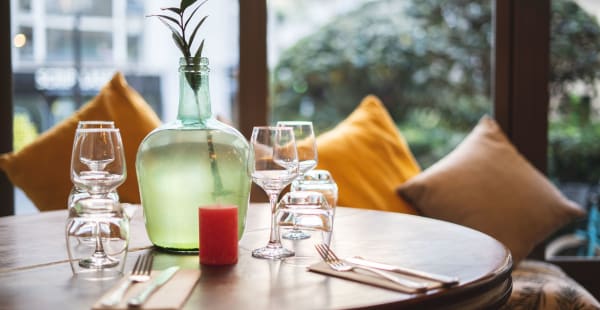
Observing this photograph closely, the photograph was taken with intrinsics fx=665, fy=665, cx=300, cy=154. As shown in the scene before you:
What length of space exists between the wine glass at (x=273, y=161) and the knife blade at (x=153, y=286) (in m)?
0.22

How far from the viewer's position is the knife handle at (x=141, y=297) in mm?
869

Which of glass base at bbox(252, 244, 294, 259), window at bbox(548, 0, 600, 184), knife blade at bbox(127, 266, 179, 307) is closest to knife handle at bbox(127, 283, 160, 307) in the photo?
knife blade at bbox(127, 266, 179, 307)

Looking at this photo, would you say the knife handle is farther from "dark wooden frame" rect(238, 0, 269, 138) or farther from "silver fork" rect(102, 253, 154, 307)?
"dark wooden frame" rect(238, 0, 269, 138)

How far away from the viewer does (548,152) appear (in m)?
2.82

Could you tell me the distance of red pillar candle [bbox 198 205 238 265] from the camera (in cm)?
114

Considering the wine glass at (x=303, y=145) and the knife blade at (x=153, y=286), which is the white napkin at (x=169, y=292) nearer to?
the knife blade at (x=153, y=286)

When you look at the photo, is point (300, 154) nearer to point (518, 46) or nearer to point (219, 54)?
point (219, 54)

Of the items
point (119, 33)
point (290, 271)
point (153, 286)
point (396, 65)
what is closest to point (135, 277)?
point (153, 286)

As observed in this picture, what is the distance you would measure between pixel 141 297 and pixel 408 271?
0.42 metres

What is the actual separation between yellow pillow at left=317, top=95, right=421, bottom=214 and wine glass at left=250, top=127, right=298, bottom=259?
1030 millimetres

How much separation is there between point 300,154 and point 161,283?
50cm

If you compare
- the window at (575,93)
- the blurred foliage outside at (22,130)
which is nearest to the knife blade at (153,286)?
the blurred foliage outside at (22,130)

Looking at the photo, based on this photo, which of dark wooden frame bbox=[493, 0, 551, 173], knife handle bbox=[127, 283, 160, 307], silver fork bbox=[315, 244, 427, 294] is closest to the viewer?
knife handle bbox=[127, 283, 160, 307]

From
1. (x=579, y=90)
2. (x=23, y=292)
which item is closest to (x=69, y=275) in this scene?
(x=23, y=292)
